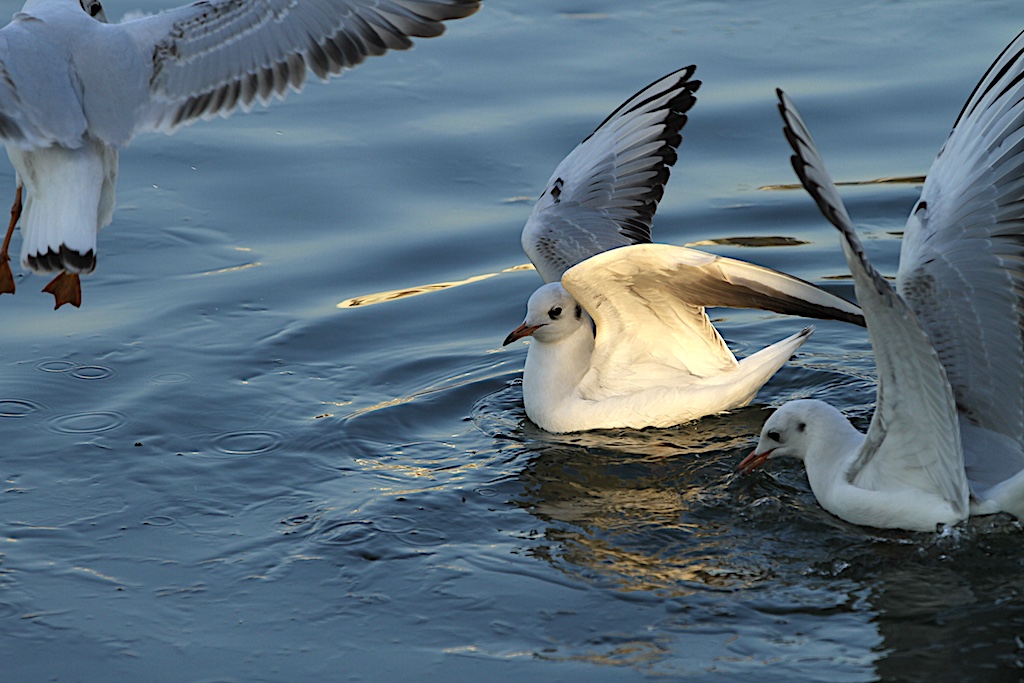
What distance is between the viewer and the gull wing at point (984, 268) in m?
6.38

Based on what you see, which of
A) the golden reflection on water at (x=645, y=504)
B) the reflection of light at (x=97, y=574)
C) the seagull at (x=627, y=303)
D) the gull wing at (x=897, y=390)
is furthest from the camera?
the seagull at (x=627, y=303)

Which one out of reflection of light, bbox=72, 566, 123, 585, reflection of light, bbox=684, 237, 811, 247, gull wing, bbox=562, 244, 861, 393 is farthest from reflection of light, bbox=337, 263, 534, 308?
reflection of light, bbox=72, 566, 123, 585

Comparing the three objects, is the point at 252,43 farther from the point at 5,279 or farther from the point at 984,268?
the point at 984,268

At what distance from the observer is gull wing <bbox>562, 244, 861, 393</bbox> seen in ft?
21.8

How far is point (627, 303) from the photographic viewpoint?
25.3 ft

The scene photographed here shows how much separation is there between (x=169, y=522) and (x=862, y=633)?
299 centimetres

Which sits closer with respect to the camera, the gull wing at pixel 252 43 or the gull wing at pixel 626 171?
the gull wing at pixel 252 43

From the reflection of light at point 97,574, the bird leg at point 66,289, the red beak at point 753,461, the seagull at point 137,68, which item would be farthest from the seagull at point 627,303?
the reflection of light at point 97,574

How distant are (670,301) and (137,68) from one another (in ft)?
9.25

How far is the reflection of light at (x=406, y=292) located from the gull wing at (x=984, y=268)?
3376mm

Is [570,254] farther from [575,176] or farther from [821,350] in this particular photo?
[821,350]

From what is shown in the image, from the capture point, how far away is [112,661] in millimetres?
5512

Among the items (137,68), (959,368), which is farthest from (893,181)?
(137,68)

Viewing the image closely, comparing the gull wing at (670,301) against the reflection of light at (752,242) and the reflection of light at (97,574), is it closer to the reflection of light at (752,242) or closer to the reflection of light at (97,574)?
the reflection of light at (752,242)
